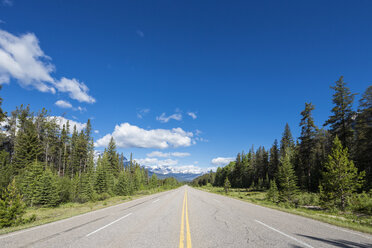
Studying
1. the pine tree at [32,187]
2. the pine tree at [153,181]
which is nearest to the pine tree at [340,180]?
the pine tree at [32,187]

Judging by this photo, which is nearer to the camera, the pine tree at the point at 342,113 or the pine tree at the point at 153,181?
A: the pine tree at the point at 342,113


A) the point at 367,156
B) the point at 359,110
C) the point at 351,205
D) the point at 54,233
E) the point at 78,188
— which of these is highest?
the point at 359,110

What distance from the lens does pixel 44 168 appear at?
42.3 metres

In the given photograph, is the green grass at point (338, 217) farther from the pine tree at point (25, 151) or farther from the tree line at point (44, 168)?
the pine tree at point (25, 151)

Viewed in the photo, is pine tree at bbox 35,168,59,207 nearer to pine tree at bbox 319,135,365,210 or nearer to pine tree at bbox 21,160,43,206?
pine tree at bbox 21,160,43,206

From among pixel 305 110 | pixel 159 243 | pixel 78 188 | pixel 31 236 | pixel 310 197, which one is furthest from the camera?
pixel 78 188

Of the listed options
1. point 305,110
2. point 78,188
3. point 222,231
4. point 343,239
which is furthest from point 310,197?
point 78,188

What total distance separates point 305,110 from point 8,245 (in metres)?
39.1

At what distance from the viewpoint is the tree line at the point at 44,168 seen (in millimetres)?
19972

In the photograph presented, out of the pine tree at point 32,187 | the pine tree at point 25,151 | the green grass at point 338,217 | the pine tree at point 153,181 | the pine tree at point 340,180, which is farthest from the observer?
the pine tree at point 153,181

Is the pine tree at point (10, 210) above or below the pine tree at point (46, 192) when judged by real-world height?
above

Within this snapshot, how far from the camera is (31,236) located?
21.0 feet

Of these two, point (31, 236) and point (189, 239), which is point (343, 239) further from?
point (31, 236)

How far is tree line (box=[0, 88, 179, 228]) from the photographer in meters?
20.0
